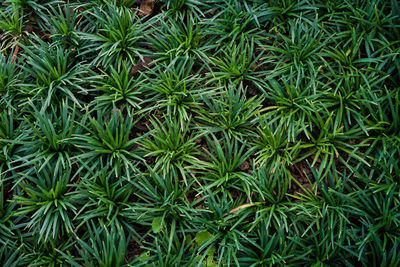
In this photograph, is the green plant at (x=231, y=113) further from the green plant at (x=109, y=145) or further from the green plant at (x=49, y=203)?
the green plant at (x=49, y=203)

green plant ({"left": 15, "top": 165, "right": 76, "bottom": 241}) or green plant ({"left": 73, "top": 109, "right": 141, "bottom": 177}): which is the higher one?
green plant ({"left": 73, "top": 109, "right": 141, "bottom": 177})

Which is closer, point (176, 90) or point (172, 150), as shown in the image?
point (172, 150)

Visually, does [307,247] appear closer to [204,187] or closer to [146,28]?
[204,187]

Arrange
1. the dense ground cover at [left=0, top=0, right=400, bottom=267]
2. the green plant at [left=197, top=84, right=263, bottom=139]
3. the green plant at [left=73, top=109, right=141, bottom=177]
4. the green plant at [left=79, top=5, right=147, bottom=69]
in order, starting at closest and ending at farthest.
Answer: the dense ground cover at [left=0, top=0, right=400, bottom=267] < the green plant at [left=73, top=109, right=141, bottom=177] < the green plant at [left=197, top=84, right=263, bottom=139] < the green plant at [left=79, top=5, right=147, bottom=69]

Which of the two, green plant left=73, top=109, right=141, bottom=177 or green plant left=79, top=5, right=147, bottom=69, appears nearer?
green plant left=73, top=109, right=141, bottom=177

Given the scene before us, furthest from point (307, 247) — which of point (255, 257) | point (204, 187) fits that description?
point (204, 187)

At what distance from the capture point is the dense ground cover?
7.66 feet

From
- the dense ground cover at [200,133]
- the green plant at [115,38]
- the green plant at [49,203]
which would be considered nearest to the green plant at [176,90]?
the dense ground cover at [200,133]

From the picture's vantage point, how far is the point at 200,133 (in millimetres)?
2639

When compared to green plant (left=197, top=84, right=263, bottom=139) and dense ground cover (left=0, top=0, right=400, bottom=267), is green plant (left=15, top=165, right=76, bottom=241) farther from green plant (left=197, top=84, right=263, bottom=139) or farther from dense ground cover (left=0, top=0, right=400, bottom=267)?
green plant (left=197, top=84, right=263, bottom=139)

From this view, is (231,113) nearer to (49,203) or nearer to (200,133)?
(200,133)

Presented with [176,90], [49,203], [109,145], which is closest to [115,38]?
[176,90]

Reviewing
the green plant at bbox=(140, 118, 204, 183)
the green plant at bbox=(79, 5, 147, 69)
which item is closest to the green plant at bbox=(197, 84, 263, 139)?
the green plant at bbox=(140, 118, 204, 183)

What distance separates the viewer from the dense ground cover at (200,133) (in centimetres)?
234
